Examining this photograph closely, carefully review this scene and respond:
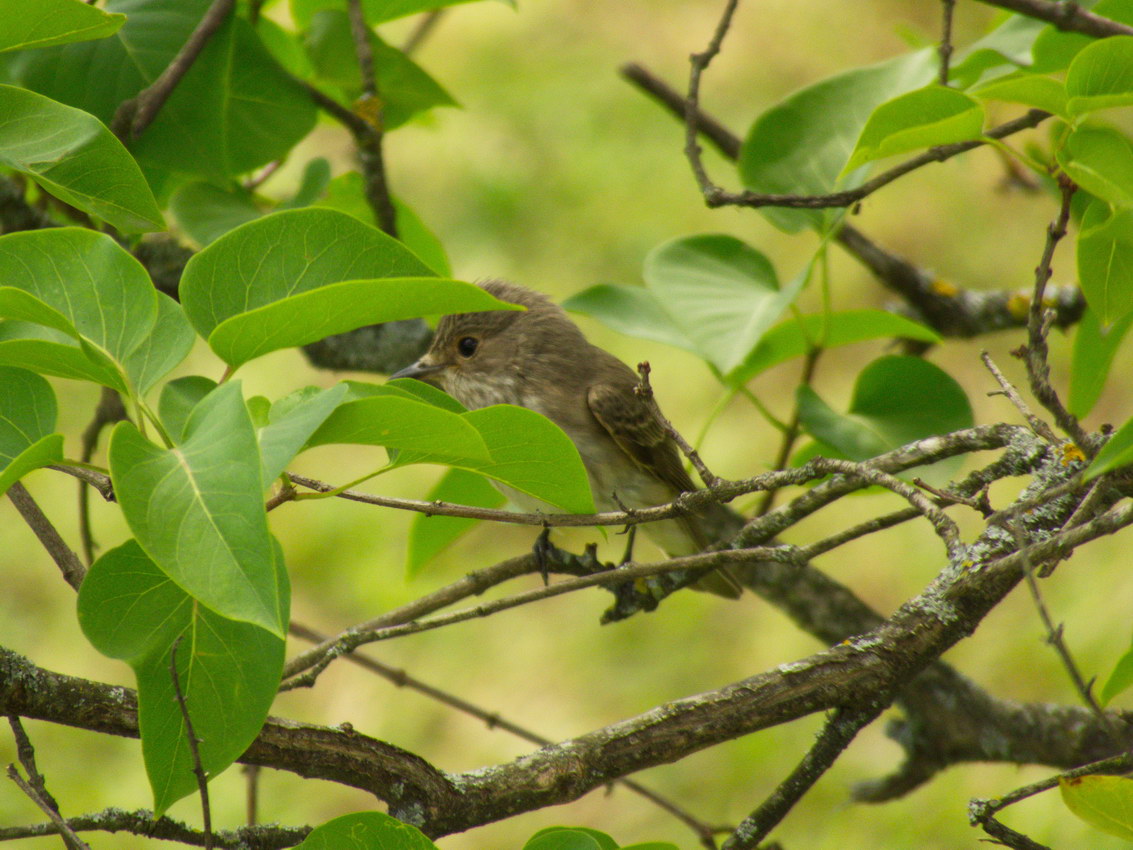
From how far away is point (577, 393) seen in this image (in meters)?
3.58

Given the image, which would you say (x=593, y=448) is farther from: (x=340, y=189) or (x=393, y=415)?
(x=393, y=415)

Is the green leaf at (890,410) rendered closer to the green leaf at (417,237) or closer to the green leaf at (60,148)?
the green leaf at (417,237)

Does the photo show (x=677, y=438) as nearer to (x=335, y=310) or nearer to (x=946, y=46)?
(x=335, y=310)

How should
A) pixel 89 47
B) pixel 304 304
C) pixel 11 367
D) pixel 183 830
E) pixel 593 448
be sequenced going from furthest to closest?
1. pixel 593 448
2. pixel 89 47
3. pixel 183 830
4. pixel 11 367
5. pixel 304 304

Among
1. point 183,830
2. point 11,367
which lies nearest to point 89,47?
point 11,367

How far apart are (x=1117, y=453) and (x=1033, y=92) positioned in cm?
63

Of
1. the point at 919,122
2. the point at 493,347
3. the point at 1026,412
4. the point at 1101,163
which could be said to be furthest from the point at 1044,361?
the point at 493,347

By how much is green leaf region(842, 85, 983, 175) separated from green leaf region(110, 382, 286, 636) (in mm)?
971

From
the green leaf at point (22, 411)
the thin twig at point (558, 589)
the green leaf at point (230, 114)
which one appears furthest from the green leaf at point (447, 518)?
the green leaf at point (22, 411)

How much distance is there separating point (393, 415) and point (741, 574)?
199 centimetres

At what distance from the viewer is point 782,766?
430 cm

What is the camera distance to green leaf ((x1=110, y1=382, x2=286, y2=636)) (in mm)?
1016

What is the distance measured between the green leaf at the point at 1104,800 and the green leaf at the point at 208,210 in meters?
1.89

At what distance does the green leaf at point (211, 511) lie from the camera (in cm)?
102
